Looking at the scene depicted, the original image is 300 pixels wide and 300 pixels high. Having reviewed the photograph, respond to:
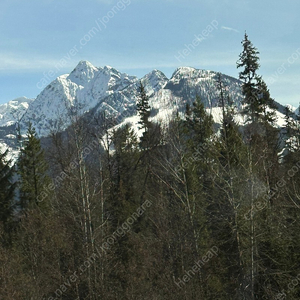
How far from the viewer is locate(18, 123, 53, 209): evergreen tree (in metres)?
31.2

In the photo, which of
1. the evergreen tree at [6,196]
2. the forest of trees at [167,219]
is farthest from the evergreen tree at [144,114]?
the evergreen tree at [6,196]

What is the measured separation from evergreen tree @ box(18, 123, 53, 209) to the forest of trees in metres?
0.12

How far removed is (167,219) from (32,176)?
1617 cm

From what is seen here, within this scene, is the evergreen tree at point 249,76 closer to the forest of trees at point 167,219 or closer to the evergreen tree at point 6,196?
the forest of trees at point 167,219

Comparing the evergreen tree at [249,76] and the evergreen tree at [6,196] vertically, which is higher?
the evergreen tree at [249,76]

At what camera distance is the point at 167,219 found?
76.3 ft

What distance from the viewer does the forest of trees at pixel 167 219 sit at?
15.4 metres

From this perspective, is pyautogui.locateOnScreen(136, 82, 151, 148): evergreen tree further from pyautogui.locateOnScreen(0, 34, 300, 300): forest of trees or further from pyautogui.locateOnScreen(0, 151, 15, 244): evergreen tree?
pyautogui.locateOnScreen(0, 151, 15, 244): evergreen tree

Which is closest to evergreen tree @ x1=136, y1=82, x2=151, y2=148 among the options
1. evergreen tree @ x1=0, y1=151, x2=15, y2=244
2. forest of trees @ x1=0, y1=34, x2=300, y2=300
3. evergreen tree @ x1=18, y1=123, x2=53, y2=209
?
forest of trees @ x1=0, y1=34, x2=300, y2=300

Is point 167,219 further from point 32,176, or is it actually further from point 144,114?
point 144,114

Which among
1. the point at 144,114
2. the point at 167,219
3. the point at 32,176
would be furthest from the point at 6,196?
the point at 144,114

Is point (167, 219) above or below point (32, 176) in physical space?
below

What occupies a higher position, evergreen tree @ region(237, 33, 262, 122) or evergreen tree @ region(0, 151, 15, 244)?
evergreen tree @ region(237, 33, 262, 122)

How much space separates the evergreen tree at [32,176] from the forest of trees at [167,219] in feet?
0.39
